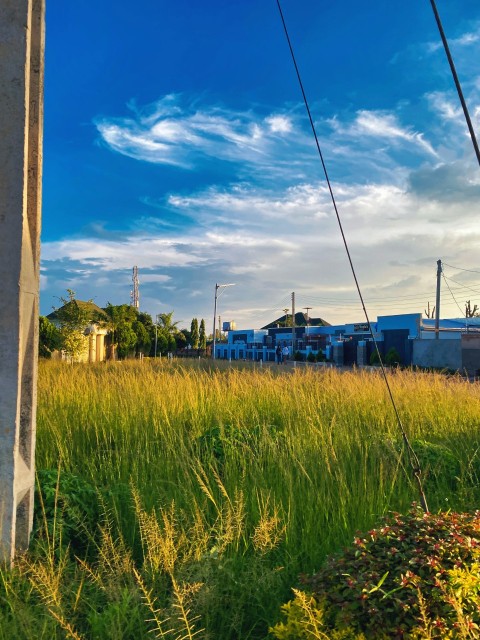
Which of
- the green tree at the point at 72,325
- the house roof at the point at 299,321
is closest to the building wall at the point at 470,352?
the green tree at the point at 72,325

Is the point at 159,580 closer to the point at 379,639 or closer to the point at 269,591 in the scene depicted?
the point at 269,591

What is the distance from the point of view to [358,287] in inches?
103

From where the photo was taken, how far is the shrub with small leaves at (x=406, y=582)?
5.44ft

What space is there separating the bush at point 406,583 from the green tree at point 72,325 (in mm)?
23857

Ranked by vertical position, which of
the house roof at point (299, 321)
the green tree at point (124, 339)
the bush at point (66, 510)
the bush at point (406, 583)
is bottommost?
the bush at point (66, 510)

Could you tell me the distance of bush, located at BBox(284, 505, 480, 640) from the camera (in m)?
1.66

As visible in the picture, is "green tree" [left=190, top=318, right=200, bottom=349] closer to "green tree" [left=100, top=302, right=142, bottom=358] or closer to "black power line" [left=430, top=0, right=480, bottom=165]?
"green tree" [left=100, top=302, right=142, bottom=358]

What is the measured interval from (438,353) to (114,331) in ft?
73.2

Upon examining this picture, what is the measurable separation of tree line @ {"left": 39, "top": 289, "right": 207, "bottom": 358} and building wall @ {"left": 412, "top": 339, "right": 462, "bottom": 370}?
16.6m

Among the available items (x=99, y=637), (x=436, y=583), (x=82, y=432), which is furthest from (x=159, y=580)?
(x=82, y=432)

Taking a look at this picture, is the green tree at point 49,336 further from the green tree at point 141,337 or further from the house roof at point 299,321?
the house roof at point 299,321

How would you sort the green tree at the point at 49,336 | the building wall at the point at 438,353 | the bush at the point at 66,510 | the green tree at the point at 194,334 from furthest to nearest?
the green tree at the point at 194,334 → the building wall at the point at 438,353 → the green tree at the point at 49,336 → the bush at the point at 66,510

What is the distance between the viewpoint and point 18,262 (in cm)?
313

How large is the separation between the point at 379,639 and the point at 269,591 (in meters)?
0.80
